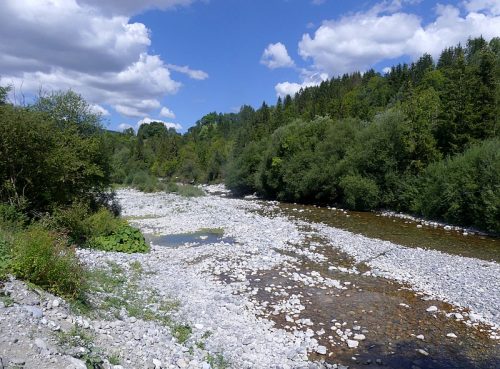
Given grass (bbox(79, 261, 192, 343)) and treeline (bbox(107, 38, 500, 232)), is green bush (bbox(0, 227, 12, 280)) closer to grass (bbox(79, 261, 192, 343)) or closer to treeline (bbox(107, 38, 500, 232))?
grass (bbox(79, 261, 192, 343))

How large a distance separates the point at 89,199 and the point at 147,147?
10510cm

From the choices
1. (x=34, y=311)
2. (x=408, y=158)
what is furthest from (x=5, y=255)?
(x=408, y=158)

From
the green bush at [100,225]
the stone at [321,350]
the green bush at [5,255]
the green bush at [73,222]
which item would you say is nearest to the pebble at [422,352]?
the stone at [321,350]

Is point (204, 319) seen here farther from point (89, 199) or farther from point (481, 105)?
point (481, 105)

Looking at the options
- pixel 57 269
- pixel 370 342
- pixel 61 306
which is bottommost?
pixel 370 342

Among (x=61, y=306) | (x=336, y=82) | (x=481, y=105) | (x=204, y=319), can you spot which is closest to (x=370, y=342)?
(x=204, y=319)

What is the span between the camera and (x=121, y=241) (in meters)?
19.9

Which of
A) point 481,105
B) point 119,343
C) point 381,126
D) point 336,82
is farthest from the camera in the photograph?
point 336,82

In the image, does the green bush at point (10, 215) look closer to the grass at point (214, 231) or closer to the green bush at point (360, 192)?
the grass at point (214, 231)

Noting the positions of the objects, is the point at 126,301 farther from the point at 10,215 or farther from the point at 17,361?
the point at 10,215

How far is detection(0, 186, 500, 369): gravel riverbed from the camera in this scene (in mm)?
8008

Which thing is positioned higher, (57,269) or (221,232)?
(57,269)

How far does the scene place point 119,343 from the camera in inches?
314

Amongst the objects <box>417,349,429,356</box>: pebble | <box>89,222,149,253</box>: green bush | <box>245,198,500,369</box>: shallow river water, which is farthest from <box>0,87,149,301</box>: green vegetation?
<box>417,349,429,356</box>: pebble
